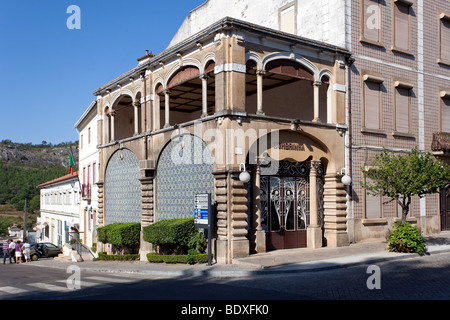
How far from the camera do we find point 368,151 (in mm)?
20906

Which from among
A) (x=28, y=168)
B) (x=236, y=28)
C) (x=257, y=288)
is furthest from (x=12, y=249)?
(x=28, y=168)

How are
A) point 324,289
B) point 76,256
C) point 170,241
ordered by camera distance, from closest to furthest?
1. point 324,289
2. point 170,241
3. point 76,256

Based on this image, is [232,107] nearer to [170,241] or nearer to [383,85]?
[170,241]

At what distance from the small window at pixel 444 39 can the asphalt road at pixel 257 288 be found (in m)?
13.1

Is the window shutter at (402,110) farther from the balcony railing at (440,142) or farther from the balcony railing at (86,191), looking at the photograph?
the balcony railing at (86,191)

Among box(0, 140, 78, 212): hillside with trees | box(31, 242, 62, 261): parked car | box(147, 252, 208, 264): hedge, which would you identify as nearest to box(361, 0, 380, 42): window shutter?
box(147, 252, 208, 264): hedge

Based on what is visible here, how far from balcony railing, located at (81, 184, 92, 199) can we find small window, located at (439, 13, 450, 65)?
22973mm

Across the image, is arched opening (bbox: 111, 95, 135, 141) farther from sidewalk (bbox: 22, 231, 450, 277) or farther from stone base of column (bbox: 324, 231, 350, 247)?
stone base of column (bbox: 324, 231, 350, 247)

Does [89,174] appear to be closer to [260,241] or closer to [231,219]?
[260,241]

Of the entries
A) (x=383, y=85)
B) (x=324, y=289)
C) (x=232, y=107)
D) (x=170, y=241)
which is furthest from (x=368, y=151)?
(x=324, y=289)

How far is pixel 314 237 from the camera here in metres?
19.2

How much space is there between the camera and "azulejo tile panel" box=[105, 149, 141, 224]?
2391 cm
